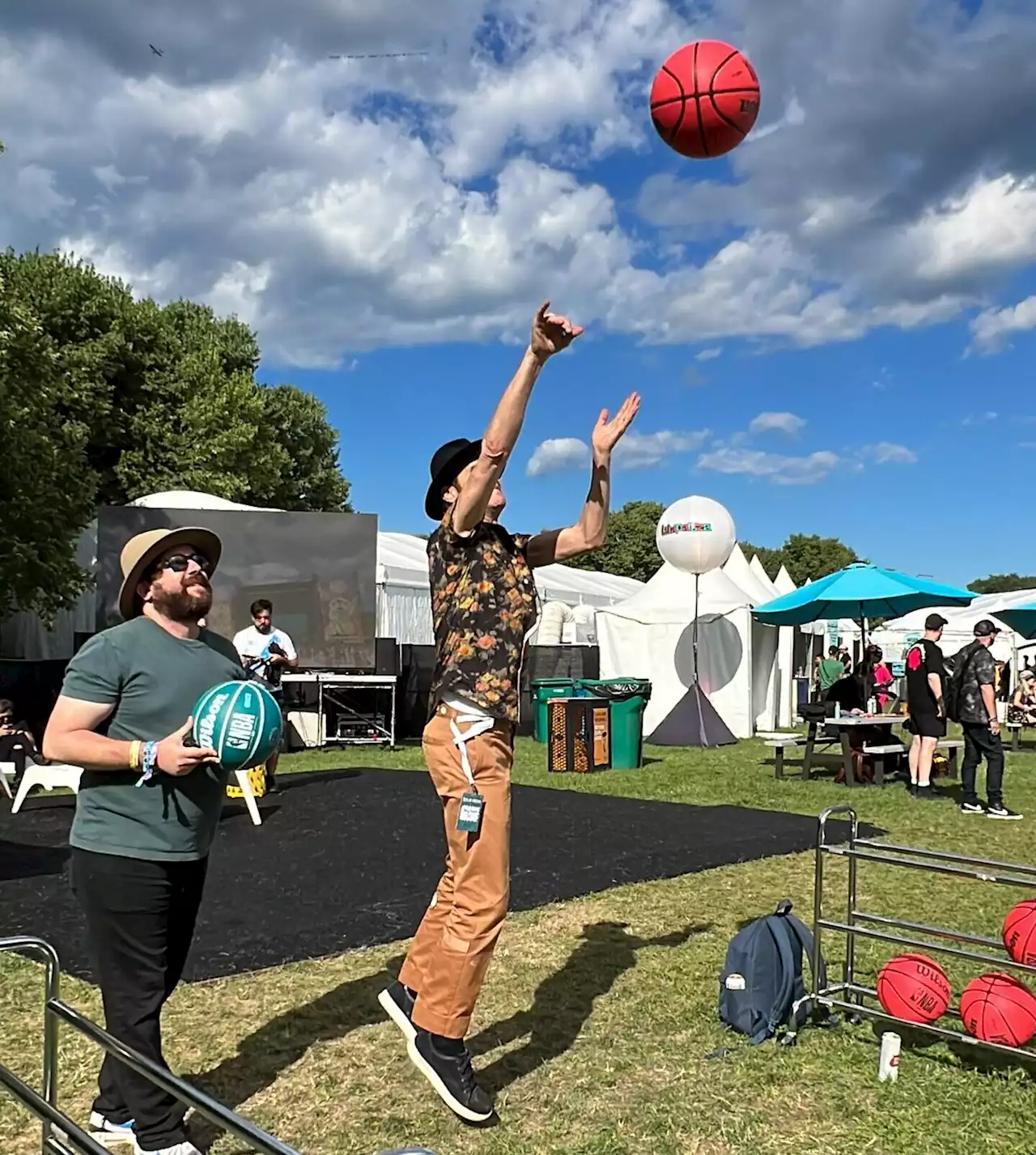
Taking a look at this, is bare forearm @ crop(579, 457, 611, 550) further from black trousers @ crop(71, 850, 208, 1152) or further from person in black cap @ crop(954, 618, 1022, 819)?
person in black cap @ crop(954, 618, 1022, 819)

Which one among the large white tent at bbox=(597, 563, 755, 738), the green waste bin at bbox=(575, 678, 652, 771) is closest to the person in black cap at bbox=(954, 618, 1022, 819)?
the green waste bin at bbox=(575, 678, 652, 771)

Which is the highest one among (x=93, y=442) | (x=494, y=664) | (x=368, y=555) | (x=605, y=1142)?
(x=93, y=442)

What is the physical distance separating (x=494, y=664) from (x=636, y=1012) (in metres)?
2.09

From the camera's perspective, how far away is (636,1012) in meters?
5.11

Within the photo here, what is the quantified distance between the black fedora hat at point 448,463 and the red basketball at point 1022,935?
2.62 m

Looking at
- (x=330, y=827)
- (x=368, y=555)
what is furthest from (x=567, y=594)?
(x=330, y=827)

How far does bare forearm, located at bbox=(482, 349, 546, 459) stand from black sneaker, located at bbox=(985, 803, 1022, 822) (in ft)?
31.0

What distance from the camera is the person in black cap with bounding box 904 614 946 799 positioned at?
12539 millimetres

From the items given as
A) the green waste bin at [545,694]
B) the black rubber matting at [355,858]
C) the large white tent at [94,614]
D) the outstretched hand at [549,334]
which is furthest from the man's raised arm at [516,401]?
the large white tent at [94,614]

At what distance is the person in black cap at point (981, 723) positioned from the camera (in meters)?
11.6

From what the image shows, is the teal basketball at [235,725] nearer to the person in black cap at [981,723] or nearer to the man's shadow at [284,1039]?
the man's shadow at [284,1039]

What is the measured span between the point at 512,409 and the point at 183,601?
1169mm

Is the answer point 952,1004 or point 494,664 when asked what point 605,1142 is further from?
point 952,1004

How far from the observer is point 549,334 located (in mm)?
3652
